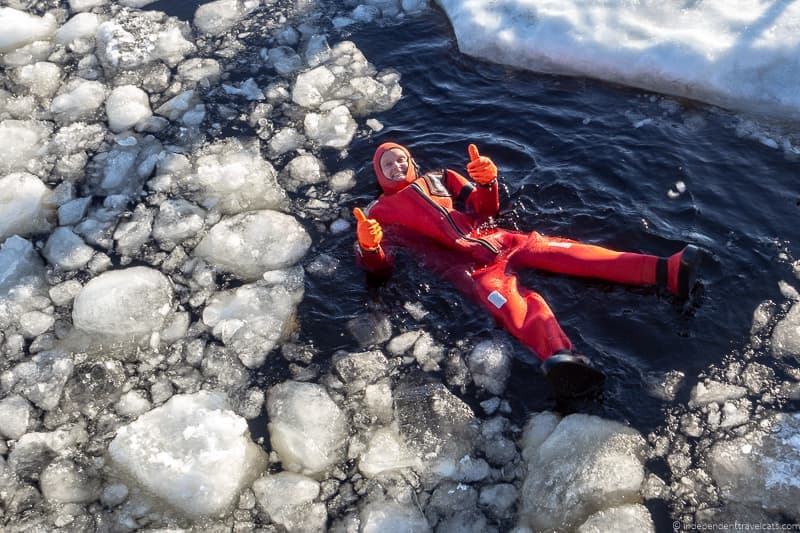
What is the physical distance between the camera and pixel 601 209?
395 cm

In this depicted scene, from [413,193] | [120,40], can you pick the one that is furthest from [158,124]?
[413,193]

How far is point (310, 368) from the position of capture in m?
3.39

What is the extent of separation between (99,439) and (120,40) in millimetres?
3477

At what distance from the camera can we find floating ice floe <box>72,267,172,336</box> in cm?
358

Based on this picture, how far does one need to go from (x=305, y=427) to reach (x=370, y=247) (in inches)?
38.6

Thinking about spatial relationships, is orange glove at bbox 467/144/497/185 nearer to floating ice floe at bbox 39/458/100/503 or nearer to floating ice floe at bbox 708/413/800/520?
floating ice floe at bbox 708/413/800/520

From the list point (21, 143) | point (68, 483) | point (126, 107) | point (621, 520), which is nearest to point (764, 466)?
point (621, 520)

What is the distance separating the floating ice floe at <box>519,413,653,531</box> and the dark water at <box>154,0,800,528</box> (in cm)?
12

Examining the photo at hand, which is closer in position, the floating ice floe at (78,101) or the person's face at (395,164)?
the person's face at (395,164)

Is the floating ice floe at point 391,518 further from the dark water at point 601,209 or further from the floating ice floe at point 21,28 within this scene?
the floating ice floe at point 21,28

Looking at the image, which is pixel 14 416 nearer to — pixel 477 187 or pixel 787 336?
pixel 477 187

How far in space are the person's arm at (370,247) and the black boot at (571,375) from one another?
3.48 feet

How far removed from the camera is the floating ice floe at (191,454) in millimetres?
2945

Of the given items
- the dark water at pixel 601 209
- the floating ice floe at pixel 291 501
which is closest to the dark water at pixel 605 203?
the dark water at pixel 601 209
